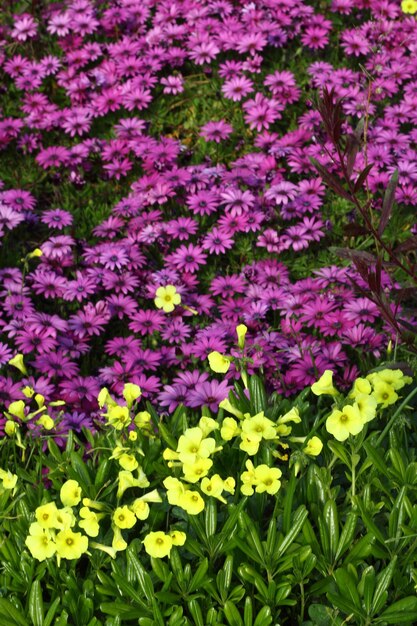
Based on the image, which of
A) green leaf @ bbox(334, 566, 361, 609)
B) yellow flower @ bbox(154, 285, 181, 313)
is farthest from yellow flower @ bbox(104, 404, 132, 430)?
yellow flower @ bbox(154, 285, 181, 313)

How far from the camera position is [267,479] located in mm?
2105

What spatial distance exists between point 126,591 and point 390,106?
349 cm

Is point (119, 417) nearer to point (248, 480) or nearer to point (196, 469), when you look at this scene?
point (196, 469)

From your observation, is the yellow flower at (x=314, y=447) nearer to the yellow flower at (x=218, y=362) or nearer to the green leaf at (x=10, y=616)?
the yellow flower at (x=218, y=362)

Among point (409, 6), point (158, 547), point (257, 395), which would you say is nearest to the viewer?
point (158, 547)

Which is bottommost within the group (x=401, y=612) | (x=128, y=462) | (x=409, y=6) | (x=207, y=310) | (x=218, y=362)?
(x=207, y=310)

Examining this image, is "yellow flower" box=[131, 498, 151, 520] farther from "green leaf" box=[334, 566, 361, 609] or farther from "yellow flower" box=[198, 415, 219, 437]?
"green leaf" box=[334, 566, 361, 609]

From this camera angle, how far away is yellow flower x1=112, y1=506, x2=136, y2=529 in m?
2.09

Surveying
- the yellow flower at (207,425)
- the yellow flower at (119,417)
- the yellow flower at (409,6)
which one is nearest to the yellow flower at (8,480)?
the yellow flower at (119,417)

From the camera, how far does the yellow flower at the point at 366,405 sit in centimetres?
209

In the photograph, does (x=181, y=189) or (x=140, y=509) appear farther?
(x=181, y=189)

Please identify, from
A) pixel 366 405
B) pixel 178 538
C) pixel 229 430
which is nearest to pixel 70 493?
pixel 178 538

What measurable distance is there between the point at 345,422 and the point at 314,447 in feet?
0.48

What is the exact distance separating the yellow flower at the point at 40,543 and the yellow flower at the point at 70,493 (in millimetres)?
98
